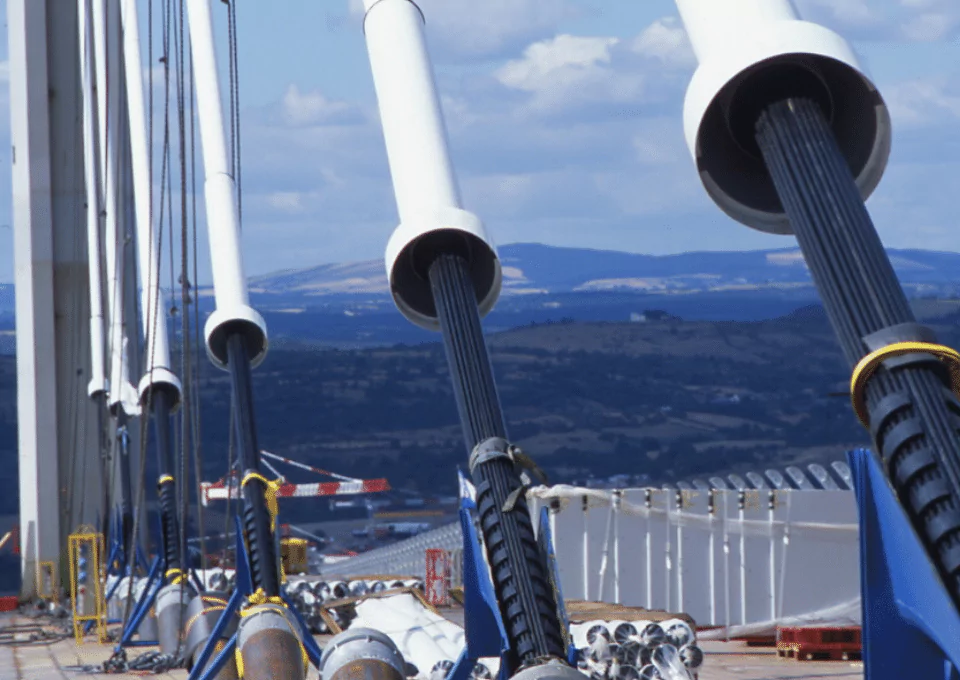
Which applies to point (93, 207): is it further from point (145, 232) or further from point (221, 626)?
point (221, 626)

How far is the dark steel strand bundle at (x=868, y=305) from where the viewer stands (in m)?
5.18

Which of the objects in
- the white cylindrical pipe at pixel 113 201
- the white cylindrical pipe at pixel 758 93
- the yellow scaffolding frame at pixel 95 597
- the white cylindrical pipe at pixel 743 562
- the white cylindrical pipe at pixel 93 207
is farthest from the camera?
the white cylindrical pipe at pixel 93 207

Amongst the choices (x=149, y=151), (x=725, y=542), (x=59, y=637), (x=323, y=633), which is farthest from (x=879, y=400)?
(x=59, y=637)

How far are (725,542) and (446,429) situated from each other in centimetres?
14948

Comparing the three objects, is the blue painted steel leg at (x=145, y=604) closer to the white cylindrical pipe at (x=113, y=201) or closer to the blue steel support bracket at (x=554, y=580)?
the white cylindrical pipe at (x=113, y=201)

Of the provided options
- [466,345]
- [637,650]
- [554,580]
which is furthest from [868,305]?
[637,650]

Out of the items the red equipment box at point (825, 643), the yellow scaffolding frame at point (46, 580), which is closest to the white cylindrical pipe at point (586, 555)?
the red equipment box at point (825, 643)

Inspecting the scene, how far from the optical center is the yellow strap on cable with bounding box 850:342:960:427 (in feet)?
17.4

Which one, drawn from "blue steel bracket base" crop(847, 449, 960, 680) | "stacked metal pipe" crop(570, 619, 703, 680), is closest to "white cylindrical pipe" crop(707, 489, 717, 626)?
"stacked metal pipe" crop(570, 619, 703, 680)

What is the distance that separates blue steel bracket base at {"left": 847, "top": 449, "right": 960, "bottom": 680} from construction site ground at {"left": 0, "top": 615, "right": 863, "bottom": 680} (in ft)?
48.5

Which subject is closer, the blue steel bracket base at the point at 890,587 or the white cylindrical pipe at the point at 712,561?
the blue steel bracket base at the point at 890,587

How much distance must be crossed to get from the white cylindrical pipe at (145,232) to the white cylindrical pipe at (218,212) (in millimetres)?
4455

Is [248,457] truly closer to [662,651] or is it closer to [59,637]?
[662,651]

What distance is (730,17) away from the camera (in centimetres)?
574
